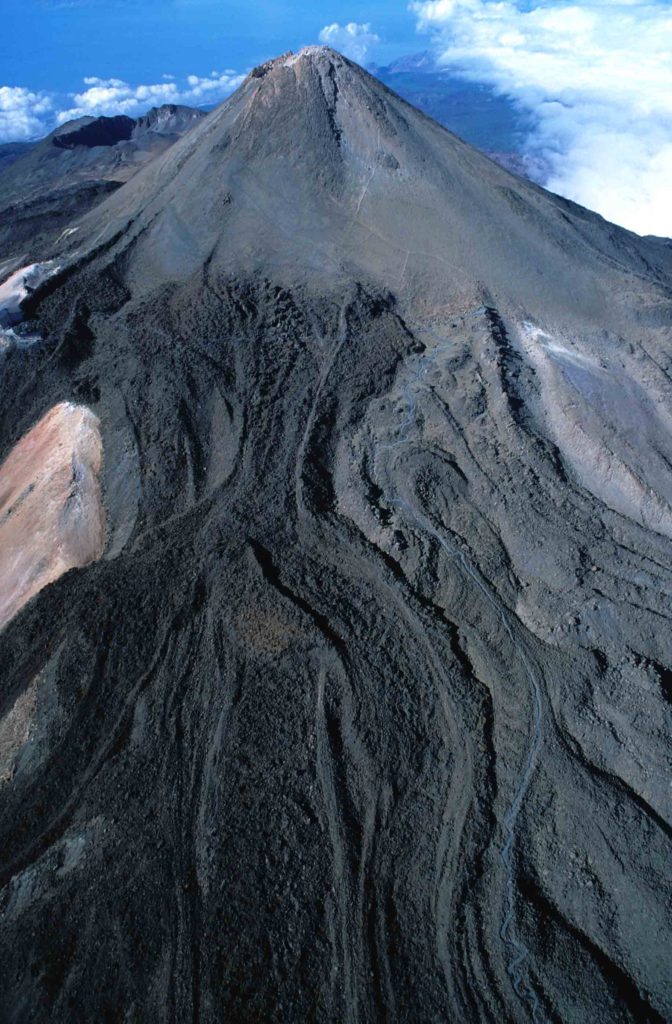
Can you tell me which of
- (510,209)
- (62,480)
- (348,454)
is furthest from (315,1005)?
(510,209)

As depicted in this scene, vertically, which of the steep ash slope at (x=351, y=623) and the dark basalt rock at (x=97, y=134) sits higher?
the dark basalt rock at (x=97, y=134)

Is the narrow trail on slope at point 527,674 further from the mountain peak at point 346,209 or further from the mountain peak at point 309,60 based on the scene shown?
the mountain peak at point 309,60

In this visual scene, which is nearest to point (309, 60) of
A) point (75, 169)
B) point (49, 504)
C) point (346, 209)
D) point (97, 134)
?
point (346, 209)

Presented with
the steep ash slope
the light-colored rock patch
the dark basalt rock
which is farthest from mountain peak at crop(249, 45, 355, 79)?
the dark basalt rock

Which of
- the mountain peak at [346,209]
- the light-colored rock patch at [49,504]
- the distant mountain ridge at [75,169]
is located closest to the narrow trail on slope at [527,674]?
the mountain peak at [346,209]

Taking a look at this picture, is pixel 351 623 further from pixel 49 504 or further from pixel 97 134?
pixel 97 134

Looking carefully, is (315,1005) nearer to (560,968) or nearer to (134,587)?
(560,968)
